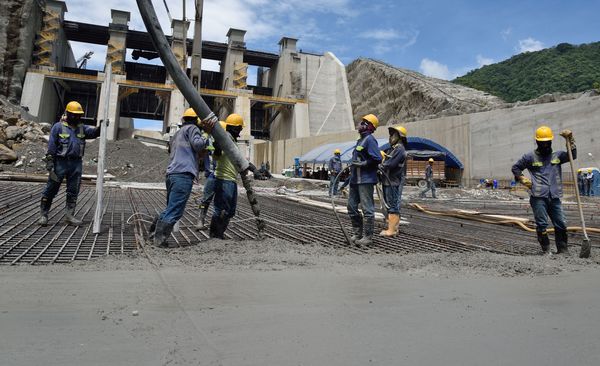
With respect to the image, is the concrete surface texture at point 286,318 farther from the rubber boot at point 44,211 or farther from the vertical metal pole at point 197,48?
the vertical metal pole at point 197,48

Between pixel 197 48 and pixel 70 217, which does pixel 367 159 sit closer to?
pixel 197 48

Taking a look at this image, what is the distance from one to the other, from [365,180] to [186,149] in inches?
73.6

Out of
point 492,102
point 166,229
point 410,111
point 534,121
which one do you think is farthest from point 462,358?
point 410,111

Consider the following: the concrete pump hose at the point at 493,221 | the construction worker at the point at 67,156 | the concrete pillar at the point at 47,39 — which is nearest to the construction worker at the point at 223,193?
the construction worker at the point at 67,156

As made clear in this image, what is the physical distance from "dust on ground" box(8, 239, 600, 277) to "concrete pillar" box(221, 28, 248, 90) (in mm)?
37885

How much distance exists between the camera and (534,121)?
19641mm

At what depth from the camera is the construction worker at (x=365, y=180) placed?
14.4 ft

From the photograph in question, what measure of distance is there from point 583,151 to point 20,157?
23949 millimetres

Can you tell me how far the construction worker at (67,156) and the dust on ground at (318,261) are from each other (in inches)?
75.6

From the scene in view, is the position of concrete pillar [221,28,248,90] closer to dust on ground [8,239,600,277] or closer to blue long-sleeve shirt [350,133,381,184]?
blue long-sleeve shirt [350,133,381,184]

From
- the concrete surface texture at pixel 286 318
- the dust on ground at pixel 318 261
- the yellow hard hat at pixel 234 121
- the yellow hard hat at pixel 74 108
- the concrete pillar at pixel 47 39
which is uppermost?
the concrete pillar at pixel 47 39

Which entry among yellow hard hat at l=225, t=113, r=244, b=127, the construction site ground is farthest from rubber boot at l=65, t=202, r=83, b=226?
yellow hard hat at l=225, t=113, r=244, b=127

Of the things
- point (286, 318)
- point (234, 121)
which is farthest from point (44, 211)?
point (286, 318)

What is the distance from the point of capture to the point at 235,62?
40.4 m
